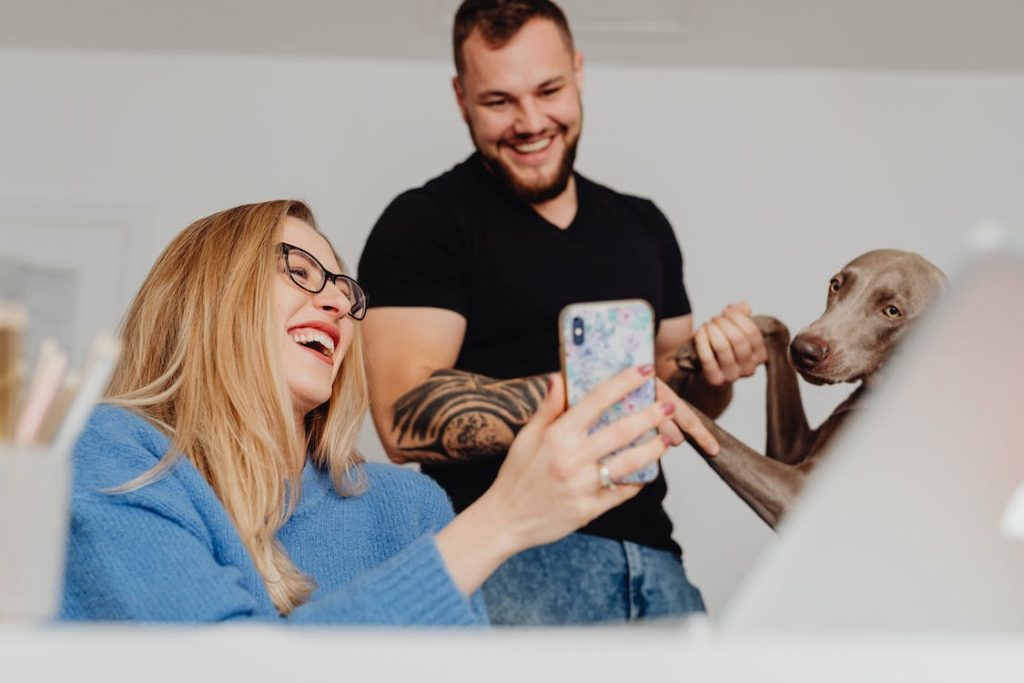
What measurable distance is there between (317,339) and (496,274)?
1.49 ft

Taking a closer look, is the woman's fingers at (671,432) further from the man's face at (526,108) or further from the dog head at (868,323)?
the man's face at (526,108)

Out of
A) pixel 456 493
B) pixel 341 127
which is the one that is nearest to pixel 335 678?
pixel 456 493

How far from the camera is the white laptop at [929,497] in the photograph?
0.60 metres

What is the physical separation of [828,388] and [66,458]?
185 centimetres

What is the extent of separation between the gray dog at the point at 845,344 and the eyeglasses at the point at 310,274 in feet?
1.61

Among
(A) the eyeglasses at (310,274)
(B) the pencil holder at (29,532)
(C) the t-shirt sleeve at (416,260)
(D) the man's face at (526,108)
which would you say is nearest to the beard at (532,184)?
(D) the man's face at (526,108)

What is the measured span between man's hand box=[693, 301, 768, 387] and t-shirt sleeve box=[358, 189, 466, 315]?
0.39 metres

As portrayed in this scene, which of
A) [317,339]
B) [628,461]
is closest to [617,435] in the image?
[628,461]

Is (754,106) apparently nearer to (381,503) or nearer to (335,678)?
(381,503)

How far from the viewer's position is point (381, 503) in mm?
1498

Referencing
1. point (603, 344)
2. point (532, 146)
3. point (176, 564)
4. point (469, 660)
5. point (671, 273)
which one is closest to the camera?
point (469, 660)

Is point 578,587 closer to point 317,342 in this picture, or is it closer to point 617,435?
point 317,342

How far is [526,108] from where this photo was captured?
191 centimetres

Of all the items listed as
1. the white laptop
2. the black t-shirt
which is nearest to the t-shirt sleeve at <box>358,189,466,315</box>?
the black t-shirt
